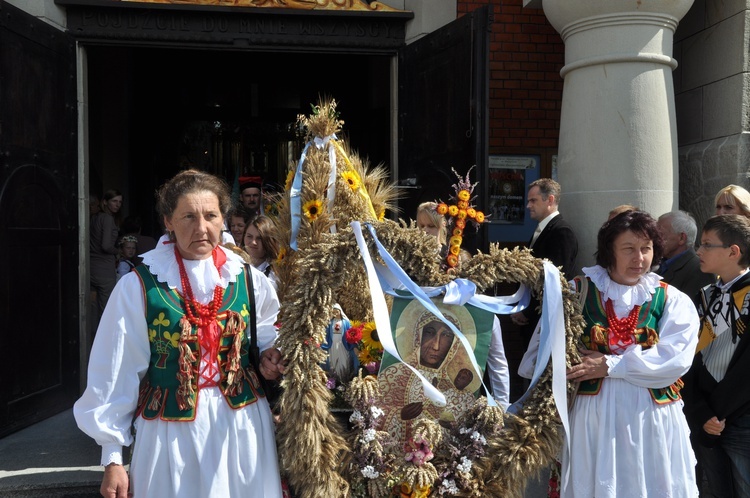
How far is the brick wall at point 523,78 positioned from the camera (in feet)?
21.1

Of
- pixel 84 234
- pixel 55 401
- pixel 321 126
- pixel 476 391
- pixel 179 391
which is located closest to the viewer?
pixel 179 391

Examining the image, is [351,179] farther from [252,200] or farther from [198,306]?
[252,200]

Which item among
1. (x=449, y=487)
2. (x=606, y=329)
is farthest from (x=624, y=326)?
(x=449, y=487)

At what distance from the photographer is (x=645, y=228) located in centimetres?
301

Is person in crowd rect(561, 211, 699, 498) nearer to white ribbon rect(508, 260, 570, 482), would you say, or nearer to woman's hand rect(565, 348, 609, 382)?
woman's hand rect(565, 348, 609, 382)

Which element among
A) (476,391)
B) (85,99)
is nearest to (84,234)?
(85,99)

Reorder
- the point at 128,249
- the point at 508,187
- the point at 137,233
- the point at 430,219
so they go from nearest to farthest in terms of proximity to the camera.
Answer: the point at 430,219
the point at 508,187
the point at 128,249
the point at 137,233

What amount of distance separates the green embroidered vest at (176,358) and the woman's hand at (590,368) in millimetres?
1324

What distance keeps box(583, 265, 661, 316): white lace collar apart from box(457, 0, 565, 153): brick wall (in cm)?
355

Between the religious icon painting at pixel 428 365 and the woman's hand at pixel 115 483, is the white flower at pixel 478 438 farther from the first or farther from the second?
the woman's hand at pixel 115 483

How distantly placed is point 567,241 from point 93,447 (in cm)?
354

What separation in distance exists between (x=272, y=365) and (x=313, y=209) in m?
1.13

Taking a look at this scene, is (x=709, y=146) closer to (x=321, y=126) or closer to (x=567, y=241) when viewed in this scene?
(x=567, y=241)

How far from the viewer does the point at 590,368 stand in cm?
298
